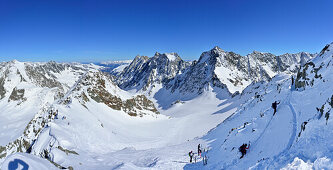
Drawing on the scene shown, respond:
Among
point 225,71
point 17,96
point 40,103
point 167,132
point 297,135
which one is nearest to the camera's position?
point 297,135

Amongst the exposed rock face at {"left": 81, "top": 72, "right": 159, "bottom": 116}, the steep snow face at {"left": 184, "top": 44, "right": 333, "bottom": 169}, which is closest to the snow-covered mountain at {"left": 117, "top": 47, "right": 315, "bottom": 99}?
the exposed rock face at {"left": 81, "top": 72, "right": 159, "bottom": 116}

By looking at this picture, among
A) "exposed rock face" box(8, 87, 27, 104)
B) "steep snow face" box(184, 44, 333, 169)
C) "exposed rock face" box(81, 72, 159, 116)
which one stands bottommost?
"steep snow face" box(184, 44, 333, 169)

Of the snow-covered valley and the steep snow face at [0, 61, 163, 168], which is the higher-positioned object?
the steep snow face at [0, 61, 163, 168]

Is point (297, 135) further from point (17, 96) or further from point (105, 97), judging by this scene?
point (17, 96)

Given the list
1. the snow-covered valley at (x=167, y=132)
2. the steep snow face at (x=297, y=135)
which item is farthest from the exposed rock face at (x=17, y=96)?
the steep snow face at (x=297, y=135)

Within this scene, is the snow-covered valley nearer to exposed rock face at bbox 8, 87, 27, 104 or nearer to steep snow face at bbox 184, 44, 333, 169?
steep snow face at bbox 184, 44, 333, 169

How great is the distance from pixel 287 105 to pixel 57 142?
29765 mm

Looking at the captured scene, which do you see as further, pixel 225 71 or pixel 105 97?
pixel 225 71

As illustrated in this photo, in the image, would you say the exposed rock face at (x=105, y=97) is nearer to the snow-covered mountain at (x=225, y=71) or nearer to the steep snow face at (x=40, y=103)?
the steep snow face at (x=40, y=103)

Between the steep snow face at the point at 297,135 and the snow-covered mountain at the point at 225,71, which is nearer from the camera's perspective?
the steep snow face at the point at 297,135

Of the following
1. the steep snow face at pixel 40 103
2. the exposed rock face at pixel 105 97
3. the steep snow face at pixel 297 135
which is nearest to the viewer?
the steep snow face at pixel 297 135

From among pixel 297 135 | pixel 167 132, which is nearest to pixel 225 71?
pixel 167 132

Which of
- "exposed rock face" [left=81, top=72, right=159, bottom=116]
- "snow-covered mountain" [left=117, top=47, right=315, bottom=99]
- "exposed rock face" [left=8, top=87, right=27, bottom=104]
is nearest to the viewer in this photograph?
"exposed rock face" [left=81, top=72, right=159, bottom=116]

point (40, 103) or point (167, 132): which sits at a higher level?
point (40, 103)
